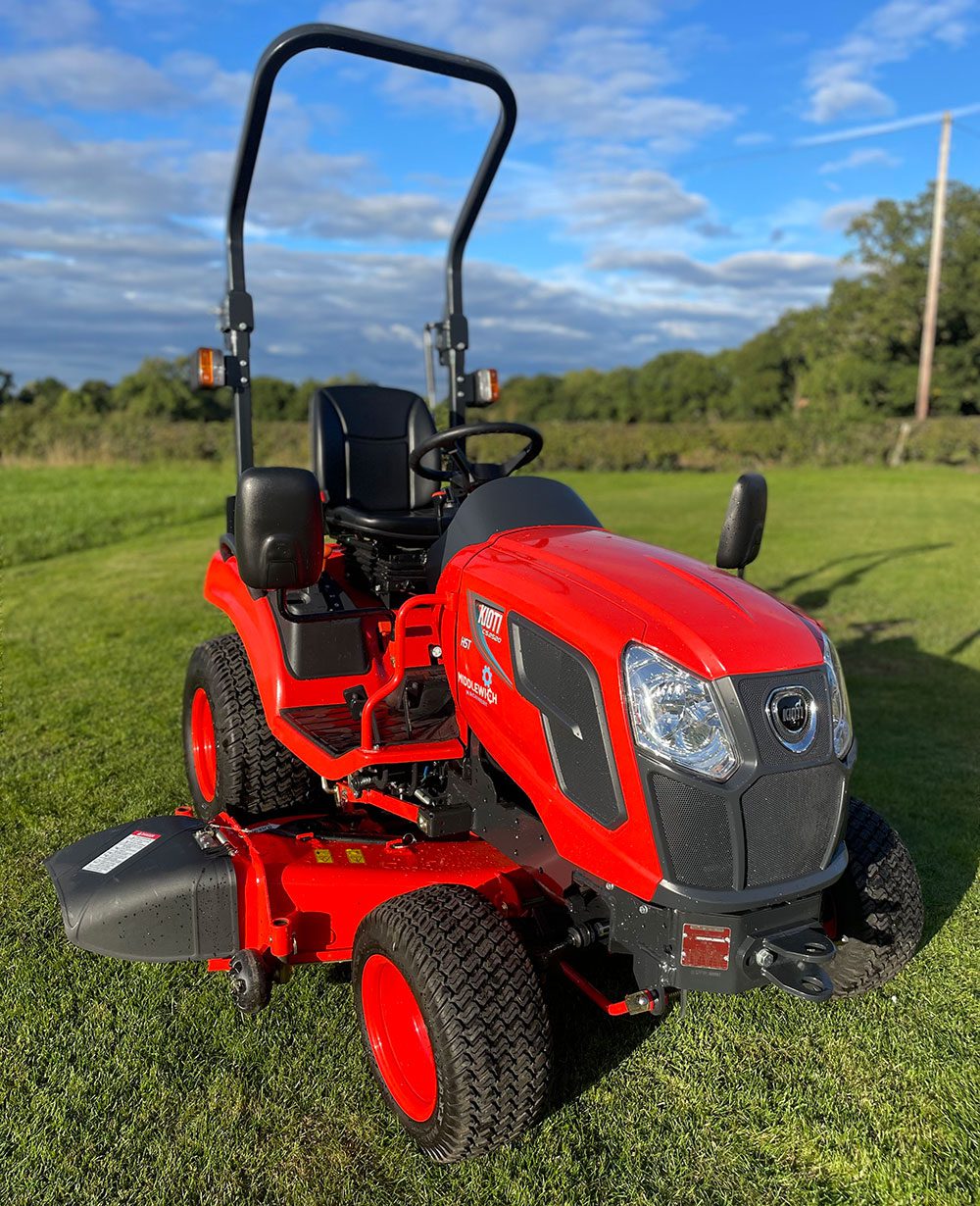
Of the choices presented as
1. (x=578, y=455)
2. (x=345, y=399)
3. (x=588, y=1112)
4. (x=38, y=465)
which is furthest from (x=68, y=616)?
(x=578, y=455)

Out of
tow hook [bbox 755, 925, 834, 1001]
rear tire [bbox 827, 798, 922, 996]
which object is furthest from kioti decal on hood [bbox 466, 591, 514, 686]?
rear tire [bbox 827, 798, 922, 996]

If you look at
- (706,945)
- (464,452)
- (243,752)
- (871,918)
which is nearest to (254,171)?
(464,452)

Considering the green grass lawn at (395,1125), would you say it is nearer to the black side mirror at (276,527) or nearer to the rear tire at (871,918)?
the rear tire at (871,918)

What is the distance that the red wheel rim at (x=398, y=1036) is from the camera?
225 centimetres

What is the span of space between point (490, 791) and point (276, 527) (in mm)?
872

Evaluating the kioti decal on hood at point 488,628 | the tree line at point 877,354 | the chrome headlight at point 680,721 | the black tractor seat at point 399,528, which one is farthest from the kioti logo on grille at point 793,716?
the tree line at point 877,354

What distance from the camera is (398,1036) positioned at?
234cm

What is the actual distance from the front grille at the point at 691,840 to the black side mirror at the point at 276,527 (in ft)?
3.55

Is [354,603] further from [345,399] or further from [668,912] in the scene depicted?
[668,912]

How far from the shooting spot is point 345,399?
4.13 m

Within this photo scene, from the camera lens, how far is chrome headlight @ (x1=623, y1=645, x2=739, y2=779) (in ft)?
6.48

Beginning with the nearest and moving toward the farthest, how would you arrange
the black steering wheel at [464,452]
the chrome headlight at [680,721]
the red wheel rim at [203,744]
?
the chrome headlight at [680,721] < the black steering wheel at [464,452] < the red wheel rim at [203,744]

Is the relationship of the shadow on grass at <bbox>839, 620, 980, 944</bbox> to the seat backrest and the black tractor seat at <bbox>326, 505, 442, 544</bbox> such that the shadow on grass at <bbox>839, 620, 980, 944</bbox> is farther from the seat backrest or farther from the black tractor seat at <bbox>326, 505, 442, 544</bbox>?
the seat backrest

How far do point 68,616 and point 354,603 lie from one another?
4907 millimetres
